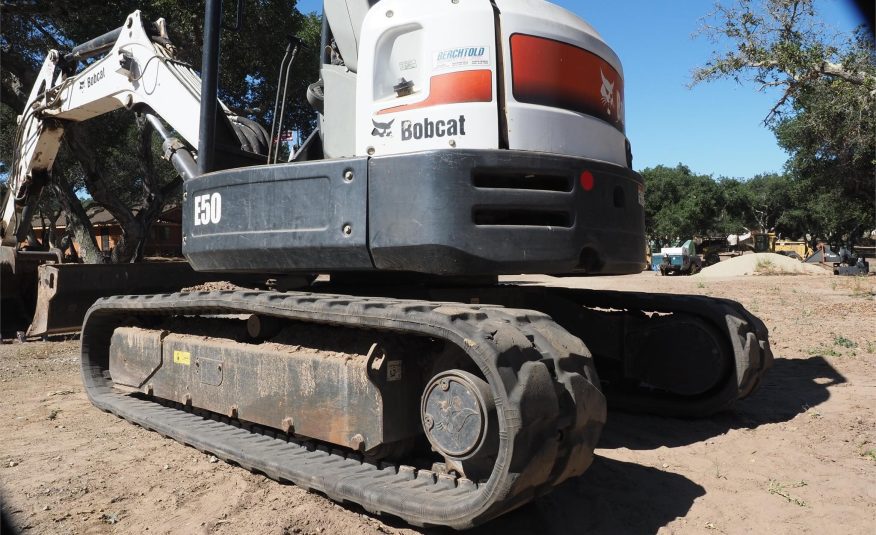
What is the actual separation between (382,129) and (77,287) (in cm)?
627

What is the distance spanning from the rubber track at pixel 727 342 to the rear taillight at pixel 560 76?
71.3 inches

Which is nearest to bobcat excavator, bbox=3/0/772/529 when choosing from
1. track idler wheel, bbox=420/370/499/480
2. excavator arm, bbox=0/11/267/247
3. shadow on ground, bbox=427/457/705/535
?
track idler wheel, bbox=420/370/499/480

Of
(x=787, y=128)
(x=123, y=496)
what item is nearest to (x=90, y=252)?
(x=123, y=496)

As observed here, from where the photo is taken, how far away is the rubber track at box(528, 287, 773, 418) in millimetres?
4668

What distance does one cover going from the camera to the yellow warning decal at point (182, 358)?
4.59 m

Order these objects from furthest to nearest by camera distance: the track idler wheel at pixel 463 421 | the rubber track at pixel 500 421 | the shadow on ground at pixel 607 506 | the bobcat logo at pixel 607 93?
1. the bobcat logo at pixel 607 93
2. the shadow on ground at pixel 607 506
3. the track idler wheel at pixel 463 421
4. the rubber track at pixel 500 421

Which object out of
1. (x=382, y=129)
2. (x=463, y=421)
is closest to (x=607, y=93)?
(x=382, y=129)

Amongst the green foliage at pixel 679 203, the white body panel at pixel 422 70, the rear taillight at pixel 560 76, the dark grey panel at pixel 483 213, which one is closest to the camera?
the dark grey panel at pixel 483 213

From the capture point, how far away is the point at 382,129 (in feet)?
11.6

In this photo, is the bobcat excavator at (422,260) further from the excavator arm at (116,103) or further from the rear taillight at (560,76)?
the excavator arm at (116,103)

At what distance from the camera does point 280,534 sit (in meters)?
3.01

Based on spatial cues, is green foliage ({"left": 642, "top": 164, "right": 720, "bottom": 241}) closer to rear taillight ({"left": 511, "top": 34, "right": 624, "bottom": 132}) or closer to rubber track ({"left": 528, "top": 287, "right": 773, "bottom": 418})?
rubber track ({"left": 528, "top": 287, "right": 773, "bottom": 418})

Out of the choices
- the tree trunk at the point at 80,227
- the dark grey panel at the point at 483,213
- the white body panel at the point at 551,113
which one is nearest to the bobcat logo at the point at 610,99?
the white body panel at the point at 551,113

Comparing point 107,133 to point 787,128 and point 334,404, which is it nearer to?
point 334,404
